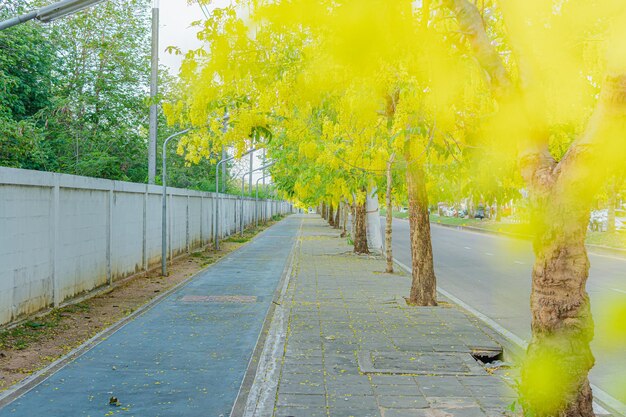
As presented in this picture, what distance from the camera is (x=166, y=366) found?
25.4 feet

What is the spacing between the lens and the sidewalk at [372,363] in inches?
236

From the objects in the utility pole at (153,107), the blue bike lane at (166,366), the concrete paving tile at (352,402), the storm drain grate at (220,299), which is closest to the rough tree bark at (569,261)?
the concrete paving tile at (352,402)

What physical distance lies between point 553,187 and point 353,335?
4.91 meters

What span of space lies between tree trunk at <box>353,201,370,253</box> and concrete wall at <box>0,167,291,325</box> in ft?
26.3

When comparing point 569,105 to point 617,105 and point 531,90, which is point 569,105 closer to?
point 531,90

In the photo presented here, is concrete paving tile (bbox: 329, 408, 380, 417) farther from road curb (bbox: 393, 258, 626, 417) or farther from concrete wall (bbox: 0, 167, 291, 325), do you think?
concrete wall (bbox: 0, 167, 291, 325)

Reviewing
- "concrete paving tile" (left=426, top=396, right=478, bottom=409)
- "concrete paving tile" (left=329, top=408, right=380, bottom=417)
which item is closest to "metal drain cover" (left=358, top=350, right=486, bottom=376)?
"concrete paving tile" (left=426, top=396, right=478, bottom=409)

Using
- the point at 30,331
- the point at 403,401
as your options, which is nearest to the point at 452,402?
the point at 403,401

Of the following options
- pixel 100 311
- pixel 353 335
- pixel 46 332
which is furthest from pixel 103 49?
pixel 353 335

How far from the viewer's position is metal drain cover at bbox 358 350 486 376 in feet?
23.7

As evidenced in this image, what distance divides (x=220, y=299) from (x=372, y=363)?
6601mm

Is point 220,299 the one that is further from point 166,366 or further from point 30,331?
point 166,366

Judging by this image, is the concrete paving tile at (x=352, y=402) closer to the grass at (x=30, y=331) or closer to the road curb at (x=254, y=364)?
the road curb at (x=254, y=364)

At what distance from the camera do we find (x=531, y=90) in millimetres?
5453
